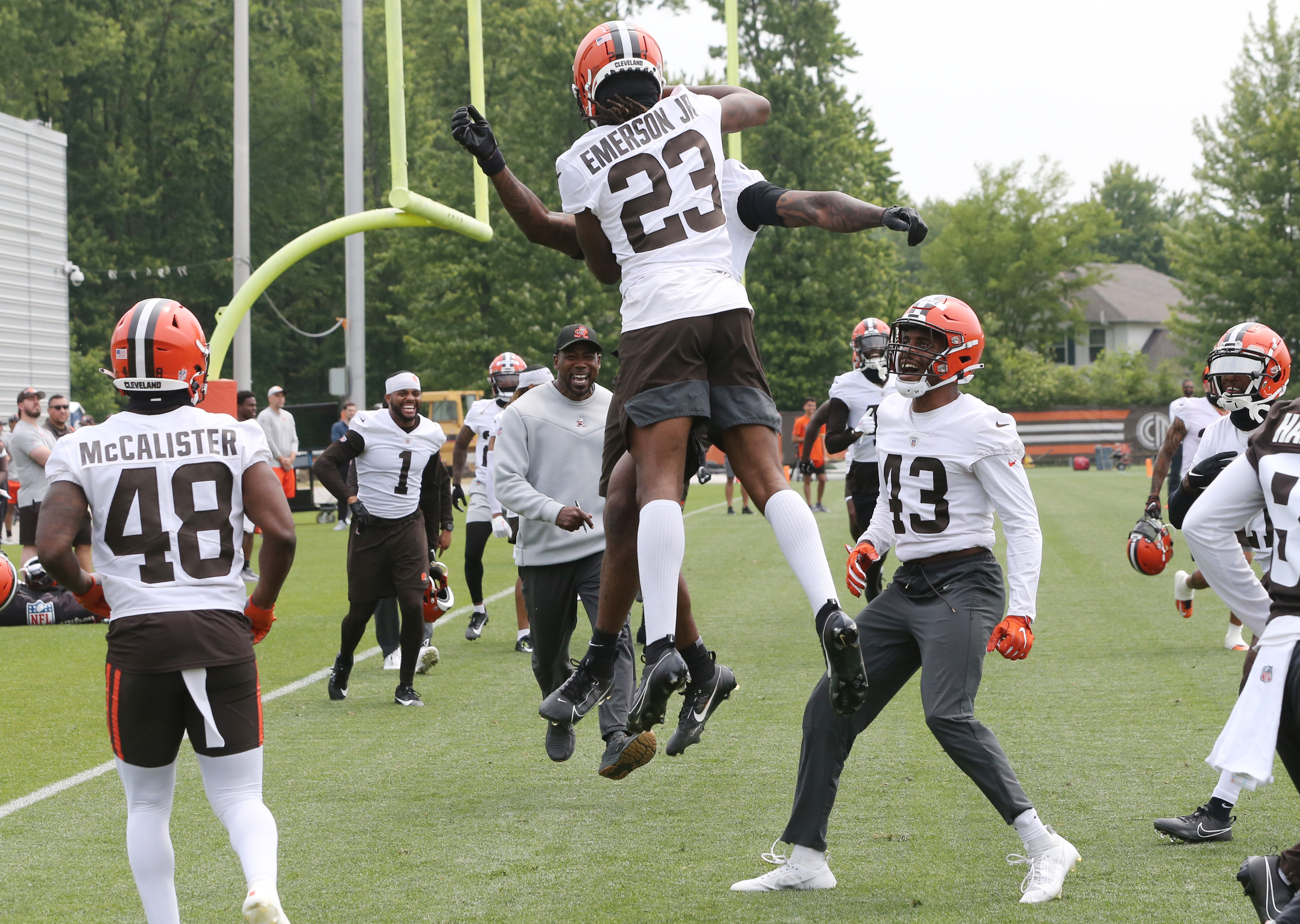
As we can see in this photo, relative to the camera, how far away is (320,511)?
29391mm

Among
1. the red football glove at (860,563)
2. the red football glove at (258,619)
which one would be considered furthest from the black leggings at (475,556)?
the red football glove at (258,619)

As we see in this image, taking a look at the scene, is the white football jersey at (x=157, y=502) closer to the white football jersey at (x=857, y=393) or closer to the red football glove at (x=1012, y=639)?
the red football glove at (x=1012, y=639)

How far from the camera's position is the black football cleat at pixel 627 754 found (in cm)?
528

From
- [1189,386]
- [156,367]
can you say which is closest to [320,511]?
[1189,386]

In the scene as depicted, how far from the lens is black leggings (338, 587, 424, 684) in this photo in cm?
966

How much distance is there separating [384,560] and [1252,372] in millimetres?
6256

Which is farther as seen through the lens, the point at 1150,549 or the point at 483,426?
the point at 483,426

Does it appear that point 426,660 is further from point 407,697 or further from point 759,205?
point 759,205

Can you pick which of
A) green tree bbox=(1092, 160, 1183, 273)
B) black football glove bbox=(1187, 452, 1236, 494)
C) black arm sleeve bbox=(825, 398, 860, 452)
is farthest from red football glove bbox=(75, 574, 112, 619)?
green tree bbox=(1092, 160, 1183, 273)

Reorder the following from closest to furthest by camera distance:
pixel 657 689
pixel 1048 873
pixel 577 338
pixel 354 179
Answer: pixel 657 689, pixel 1048 873, pixel 577 338, pixel 354 179

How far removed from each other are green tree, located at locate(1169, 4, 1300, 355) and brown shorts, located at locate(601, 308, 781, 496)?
48.0m

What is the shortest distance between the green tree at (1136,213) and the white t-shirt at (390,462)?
10035 cm

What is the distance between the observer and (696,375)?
476cm

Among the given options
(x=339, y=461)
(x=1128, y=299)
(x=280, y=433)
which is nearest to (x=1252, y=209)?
(x=1128, y=299)
